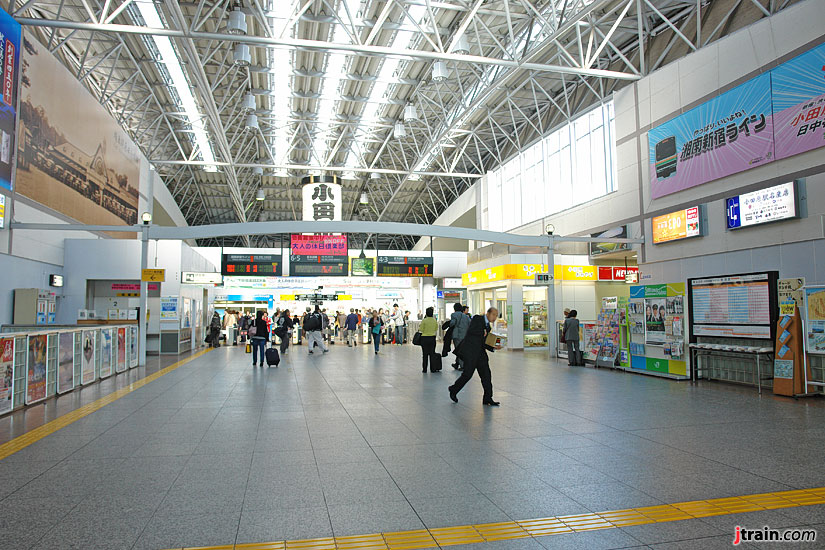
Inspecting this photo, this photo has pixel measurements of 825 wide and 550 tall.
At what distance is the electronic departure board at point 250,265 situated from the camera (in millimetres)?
21094

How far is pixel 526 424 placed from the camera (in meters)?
6.30

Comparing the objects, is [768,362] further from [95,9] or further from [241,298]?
[241,298]

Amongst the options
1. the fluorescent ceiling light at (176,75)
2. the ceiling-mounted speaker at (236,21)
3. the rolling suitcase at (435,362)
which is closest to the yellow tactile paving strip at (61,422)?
the rolling suitcase at (435,362)

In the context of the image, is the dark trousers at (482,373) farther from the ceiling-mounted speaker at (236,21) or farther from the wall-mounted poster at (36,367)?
the ceiling-mounted speaker at (236,21)

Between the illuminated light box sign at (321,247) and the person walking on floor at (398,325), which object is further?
the person walking on floor at (398,325)

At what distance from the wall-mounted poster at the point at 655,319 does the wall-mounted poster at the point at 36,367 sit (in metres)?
10.7

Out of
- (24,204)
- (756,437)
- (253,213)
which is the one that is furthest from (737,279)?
(253,213)

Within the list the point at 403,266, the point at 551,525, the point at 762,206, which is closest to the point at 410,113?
the point at 403,266

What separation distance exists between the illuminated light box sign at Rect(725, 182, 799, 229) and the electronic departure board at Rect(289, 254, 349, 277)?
13.1 m

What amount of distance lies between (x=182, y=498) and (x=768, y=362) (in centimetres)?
950

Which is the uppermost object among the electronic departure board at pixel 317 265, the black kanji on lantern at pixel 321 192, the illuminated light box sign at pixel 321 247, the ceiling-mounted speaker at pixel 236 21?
the ceiling-mounted speaker at pixel 236 21

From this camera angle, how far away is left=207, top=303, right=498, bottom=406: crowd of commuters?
743 cm

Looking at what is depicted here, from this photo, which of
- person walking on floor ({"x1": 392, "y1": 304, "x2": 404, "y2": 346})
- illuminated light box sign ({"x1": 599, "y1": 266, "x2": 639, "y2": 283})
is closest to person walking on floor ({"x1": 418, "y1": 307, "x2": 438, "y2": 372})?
illuminated light box sign ({"x1": 599, "y1": 266, "x2": 639, "y2": 283})

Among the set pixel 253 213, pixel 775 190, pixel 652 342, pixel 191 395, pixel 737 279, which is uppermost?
pixel 253 213
